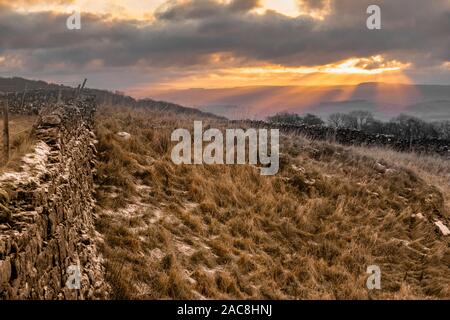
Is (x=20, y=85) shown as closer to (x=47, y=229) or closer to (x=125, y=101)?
(x=125, y=101)

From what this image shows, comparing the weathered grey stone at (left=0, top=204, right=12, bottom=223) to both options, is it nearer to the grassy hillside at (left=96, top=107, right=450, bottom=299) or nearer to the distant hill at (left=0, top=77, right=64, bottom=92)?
the grassy hillside at (left=96, top=107, right=450, bottom=299)

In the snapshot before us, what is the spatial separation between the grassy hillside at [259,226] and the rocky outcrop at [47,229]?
94cm

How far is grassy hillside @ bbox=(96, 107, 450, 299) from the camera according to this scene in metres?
8.27

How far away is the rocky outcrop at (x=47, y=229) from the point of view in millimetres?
3818

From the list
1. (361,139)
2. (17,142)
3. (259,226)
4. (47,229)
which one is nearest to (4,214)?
(47,229)

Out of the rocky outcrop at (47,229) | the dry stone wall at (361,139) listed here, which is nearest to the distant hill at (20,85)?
the dry stone wall at (361,139)

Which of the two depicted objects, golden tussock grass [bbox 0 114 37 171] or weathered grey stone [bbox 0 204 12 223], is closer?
weathered grey stone [bbox 0 204 12 223]

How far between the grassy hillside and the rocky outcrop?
3.08 ft

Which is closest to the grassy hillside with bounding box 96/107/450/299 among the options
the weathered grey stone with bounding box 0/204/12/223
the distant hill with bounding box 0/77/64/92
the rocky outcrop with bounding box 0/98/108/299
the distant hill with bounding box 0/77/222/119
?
the rocky outcrop with bounding box 0/98/108/299

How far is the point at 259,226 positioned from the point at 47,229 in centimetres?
710

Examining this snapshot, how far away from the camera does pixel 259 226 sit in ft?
36.8

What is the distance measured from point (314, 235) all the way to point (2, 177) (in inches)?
329

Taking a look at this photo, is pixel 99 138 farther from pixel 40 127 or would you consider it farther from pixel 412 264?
pixel 412 264
